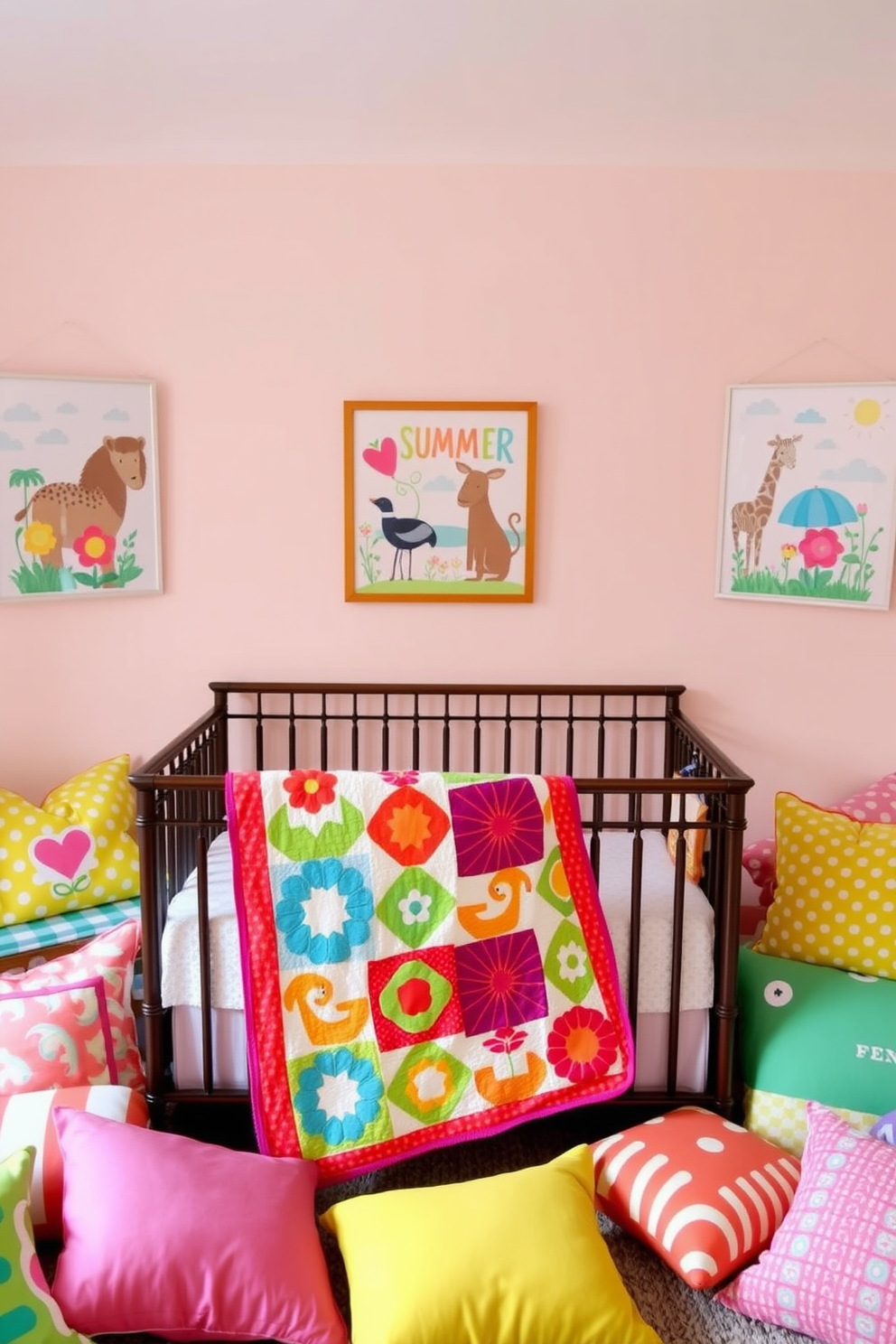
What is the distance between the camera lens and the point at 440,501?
7.95 ft

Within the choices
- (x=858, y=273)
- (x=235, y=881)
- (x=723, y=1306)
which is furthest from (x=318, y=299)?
(x=723, y=1306)

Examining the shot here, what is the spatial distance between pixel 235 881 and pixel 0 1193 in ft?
1.74

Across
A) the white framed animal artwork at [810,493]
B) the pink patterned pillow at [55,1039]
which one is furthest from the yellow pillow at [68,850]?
the white framed animal artwork at [810,493]

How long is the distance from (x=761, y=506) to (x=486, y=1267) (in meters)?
1.80

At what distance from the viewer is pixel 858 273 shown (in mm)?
2346

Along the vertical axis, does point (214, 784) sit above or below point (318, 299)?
below

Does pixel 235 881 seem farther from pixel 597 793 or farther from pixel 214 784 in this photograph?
pixel 597 793

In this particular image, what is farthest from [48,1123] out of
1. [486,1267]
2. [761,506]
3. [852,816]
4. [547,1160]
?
[761,506]

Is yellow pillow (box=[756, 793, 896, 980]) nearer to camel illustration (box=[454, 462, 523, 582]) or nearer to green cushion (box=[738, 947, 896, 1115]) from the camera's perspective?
green cushion (box=[738, 947, 896, 1115])

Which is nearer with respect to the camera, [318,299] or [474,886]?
[474,886]

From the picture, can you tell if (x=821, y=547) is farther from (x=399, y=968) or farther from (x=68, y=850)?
(x=68, y=850)

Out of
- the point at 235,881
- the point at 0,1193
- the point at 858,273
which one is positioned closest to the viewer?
the point at 0,1193

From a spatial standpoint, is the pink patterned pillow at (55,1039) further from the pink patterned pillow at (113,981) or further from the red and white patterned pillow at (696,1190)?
the red and white patterned pillow at (696,1190)

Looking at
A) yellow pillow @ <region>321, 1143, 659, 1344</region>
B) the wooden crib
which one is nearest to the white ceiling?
the wooden crib
